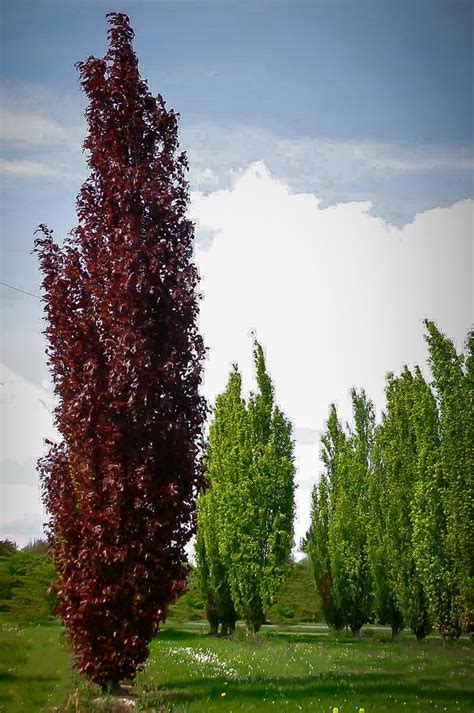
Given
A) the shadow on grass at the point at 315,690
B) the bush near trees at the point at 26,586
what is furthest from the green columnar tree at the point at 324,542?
the bush near trees at the point at 26,586

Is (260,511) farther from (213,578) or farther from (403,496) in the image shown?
(403,496)

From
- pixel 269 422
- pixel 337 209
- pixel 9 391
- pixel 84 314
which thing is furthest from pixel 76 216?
pixel 269 422

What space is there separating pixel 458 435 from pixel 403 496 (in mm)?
5327

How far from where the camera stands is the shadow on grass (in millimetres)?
6961

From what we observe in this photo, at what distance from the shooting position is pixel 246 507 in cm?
1466

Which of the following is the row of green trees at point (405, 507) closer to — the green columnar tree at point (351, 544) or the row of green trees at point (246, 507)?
the green columnar tree at point (351, 544)

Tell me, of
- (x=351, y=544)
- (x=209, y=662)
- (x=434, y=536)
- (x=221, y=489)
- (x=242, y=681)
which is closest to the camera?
(x=242, y=681)

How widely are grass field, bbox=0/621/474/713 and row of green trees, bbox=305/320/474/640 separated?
6.45 ft

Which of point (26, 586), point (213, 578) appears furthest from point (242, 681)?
point (213, 578)

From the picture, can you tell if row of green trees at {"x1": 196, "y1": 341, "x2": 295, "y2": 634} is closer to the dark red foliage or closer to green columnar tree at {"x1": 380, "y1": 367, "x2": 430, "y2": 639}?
green columnar tree at {"x1": 380, "y1": 367, "x2": 430, "y2": 639}

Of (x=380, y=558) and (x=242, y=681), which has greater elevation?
(x=380, y=558)

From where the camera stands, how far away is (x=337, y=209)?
29.3 ft

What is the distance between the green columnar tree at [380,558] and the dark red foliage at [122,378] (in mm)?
10559

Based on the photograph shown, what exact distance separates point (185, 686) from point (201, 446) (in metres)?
2.41
